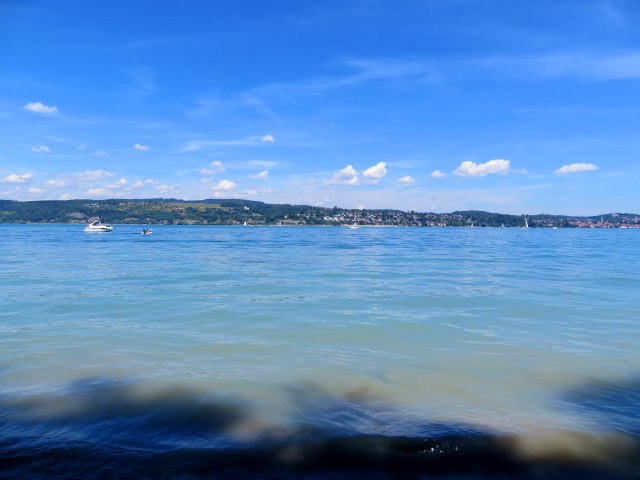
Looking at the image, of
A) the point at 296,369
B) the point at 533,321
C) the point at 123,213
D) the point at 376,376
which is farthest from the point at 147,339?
the point at 123,213

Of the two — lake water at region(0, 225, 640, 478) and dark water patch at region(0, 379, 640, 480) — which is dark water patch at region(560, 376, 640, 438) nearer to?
lake water at region(0, 225, 640, 478)

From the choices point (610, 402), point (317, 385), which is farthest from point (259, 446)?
point (610, 402)

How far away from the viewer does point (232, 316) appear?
55.3 feet

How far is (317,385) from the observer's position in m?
9.45

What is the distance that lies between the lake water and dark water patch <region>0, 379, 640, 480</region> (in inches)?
1.2

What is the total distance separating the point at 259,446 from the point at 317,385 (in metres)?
3.01

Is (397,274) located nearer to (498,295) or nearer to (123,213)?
(498,295)

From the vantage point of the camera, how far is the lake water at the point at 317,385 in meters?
6.18

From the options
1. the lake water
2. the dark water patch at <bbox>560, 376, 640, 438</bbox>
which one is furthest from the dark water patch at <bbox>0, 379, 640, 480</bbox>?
the dark water patch at <bbox>560, 376, 640, 438</bbox>

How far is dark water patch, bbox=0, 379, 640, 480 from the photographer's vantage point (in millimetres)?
5805

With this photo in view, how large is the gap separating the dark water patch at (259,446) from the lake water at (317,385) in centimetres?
3

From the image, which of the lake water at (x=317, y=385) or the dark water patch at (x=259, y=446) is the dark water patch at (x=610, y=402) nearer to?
the lake water at (x=317, y=385)

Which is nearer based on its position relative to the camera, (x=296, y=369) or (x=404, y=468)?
(x=404, y=468)

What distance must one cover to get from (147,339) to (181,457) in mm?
7909
